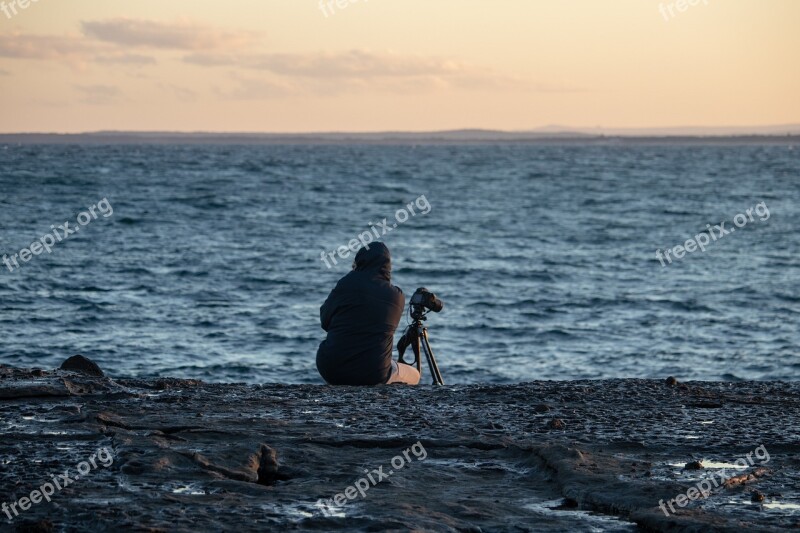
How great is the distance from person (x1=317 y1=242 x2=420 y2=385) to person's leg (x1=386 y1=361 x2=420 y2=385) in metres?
0.15

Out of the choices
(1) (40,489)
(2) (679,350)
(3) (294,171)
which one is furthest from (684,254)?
(3) (294,171)

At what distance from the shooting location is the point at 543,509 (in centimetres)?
536

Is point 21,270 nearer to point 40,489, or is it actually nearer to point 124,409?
point 124,409

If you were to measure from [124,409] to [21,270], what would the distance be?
17529mm

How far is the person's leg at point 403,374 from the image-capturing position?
9.61 m
